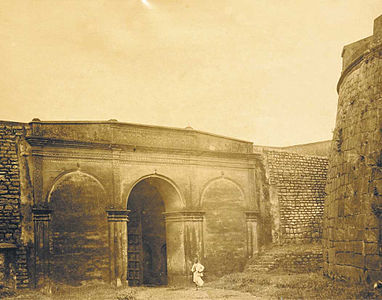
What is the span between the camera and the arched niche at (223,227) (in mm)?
16875

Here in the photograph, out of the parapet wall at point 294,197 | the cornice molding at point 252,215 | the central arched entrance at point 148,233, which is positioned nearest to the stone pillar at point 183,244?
the central arched entrance at point 148,233

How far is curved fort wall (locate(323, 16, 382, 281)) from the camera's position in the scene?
9.28 metres

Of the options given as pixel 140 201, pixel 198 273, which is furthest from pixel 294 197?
pixel 140 201

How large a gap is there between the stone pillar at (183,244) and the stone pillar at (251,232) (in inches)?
82.9

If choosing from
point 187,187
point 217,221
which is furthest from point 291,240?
point 187,187

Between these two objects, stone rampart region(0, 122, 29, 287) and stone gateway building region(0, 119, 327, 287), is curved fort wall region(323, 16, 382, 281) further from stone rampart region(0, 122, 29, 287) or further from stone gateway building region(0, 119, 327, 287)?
stone rampart region(0, 122, 29, 287)

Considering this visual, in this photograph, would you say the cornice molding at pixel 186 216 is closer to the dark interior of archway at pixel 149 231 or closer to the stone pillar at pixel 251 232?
the dark interior of archway at pixel 149 231

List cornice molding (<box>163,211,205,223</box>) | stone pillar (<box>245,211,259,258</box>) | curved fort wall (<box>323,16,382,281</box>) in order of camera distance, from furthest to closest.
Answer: stone pillar (<box>245,211,259,258</box>) < cornice molding (<box>163,211,205,223</box>) < curved fort wall (<box>323,16,382,281</box>)

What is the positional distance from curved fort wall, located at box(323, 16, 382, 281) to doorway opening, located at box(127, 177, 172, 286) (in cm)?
824

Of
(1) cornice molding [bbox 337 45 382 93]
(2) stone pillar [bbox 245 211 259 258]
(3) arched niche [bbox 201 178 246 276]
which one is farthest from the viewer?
(2) stone pillar [bbox 245 211 259 258]

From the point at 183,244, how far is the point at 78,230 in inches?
156

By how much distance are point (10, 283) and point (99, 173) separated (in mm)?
4144

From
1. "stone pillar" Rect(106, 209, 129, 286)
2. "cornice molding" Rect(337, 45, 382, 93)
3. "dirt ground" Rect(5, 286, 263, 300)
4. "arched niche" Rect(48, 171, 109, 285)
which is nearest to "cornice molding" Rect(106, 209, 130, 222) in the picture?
"stone pillar" Rect(106, 209, 129, 286)

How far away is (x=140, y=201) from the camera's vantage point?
18672 millimetres
